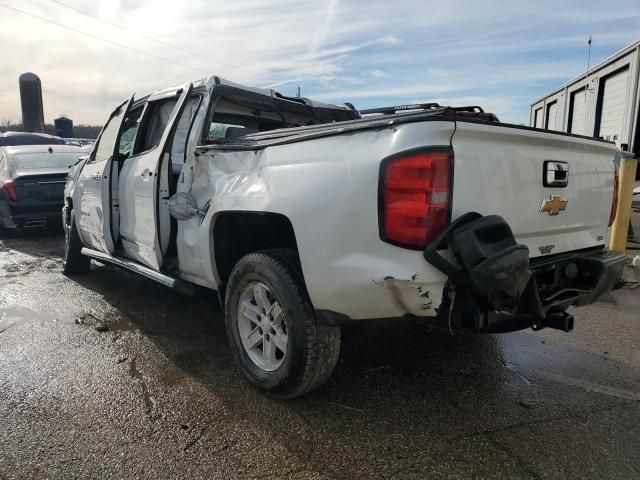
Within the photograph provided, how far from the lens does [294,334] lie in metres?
2.54

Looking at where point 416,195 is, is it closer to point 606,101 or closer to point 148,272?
point 148,272

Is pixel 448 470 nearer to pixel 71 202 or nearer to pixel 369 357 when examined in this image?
pixel 369 357

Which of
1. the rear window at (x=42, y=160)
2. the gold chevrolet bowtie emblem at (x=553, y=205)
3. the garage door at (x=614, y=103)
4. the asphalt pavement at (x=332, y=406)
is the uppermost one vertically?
the garage door at (x=614, y=103)

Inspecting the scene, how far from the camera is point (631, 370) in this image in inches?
128

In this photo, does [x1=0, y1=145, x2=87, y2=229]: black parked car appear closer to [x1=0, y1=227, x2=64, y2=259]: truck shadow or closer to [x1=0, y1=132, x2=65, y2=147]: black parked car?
[x1=0, y1=227, x2=64, y2=259]: truck shadow

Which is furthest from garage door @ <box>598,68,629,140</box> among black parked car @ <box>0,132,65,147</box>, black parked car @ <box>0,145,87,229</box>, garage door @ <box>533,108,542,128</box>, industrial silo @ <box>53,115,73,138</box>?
industrial silo @ <box>53,115,73,138</box>

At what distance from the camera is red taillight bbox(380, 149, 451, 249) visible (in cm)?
203

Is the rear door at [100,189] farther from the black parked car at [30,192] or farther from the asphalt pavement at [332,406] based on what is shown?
the black parked car at [30,192]

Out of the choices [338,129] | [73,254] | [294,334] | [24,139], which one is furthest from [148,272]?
[24,139]

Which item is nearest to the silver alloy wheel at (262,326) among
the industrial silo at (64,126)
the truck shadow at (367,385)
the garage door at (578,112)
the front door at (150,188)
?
the truck shadow at (367,385)

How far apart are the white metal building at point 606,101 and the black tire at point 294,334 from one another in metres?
14.4

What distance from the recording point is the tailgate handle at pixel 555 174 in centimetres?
254

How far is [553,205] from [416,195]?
1049mm

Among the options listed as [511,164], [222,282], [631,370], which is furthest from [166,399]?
[631,370]
